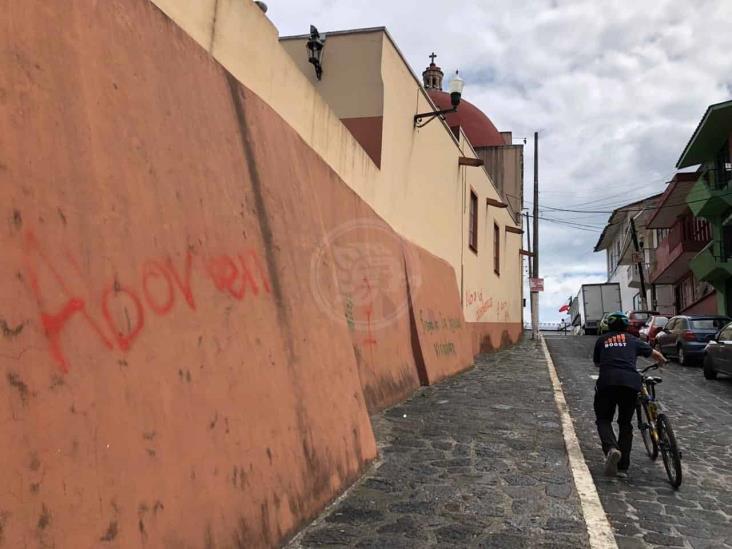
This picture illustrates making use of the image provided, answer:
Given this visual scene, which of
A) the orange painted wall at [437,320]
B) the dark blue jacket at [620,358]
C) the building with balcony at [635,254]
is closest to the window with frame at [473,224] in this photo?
the orange painted wall at [437,320]

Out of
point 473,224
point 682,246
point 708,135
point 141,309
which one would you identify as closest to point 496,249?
point 473,224

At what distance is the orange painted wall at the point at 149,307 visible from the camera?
235 cm

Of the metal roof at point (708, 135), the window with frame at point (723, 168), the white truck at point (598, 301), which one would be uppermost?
the metal roof at point (708, 135)

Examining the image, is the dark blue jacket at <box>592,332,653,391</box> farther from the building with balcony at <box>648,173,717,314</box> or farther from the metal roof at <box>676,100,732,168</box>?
the building with balcony at <box>648,173,717,314</box>

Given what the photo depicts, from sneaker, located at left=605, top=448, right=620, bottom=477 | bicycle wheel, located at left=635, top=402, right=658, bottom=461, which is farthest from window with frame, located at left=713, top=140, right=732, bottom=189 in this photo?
sneaker, located at left=605, top=448, right=620, bottom=477

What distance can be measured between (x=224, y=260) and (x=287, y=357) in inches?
36.2

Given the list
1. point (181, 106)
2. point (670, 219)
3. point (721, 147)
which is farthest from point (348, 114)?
point (670, 219)

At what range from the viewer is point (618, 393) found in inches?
217

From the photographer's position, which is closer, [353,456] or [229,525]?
[229,525]

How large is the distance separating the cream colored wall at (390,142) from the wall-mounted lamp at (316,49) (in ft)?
0.60

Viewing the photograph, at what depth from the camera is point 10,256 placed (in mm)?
2303

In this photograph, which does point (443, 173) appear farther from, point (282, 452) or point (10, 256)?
point (10, 256)

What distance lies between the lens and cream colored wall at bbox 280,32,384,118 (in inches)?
407

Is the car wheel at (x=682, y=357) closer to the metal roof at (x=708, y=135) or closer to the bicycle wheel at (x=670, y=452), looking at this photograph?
the metal roof at (x=708, y=135)
